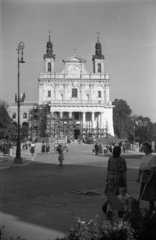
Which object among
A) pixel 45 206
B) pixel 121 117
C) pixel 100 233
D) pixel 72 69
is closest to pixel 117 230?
pixel 100 233

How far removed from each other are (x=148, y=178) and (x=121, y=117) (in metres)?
108

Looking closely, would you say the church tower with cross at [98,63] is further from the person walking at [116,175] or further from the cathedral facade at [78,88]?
the person walking at [116,175]

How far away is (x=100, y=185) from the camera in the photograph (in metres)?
13.4

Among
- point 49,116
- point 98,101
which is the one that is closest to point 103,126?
point 98,101

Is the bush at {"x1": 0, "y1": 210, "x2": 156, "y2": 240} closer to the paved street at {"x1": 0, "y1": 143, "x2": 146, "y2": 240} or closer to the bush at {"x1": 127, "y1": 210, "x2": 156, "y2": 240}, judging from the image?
the bush at {"x1": 127, "y1": 210, "x2": 156, "y2": 240}

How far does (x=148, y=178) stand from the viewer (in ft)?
25.1

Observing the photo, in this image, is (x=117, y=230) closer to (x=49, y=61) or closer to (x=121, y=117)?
(x=49, y=61)

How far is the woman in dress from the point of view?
759cm

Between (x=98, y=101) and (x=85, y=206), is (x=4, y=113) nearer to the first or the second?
(x=98, y=101)

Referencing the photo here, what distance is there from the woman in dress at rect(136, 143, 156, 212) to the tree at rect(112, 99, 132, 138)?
97.6m

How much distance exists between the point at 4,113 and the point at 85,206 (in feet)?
161

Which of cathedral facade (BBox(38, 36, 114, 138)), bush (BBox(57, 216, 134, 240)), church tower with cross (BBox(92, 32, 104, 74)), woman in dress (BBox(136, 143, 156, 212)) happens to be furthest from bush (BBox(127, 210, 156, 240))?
church tower with cross (BBox(92, 32, 104, 74))

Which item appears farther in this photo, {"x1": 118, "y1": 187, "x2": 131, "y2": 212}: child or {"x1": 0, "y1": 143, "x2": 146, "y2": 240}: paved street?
{"x1": 118, "y1": 187, "x2": 131, "y2": 212}: child

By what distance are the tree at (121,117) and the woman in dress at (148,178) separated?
97.6 meters
